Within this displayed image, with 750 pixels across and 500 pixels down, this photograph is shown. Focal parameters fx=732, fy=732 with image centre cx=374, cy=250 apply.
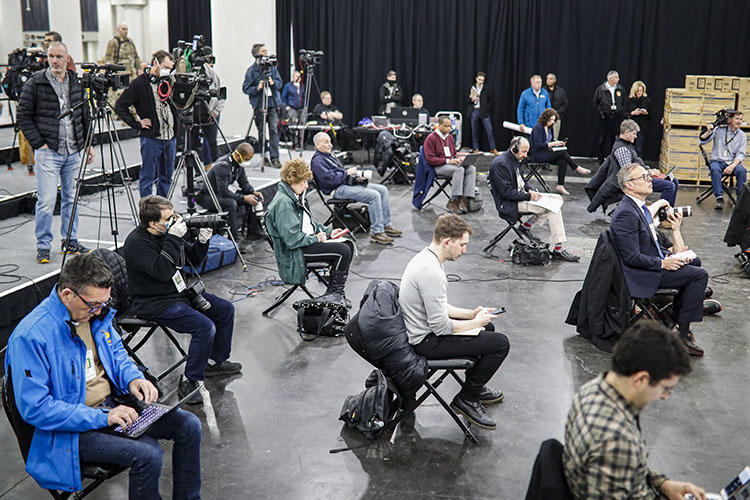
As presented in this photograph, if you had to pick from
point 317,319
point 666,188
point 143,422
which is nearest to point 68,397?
point 143,422

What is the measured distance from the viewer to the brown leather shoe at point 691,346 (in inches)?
197

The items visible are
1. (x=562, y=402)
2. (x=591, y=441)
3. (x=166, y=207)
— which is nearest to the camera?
(x=591, y=441)

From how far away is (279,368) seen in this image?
185 inches

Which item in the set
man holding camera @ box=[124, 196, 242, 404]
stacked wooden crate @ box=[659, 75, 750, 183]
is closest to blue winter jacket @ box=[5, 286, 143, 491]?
man holding camera @ box=[124, 196, 242, 404]

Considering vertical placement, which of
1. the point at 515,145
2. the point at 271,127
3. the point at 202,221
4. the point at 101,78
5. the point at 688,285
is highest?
the point at 101,78

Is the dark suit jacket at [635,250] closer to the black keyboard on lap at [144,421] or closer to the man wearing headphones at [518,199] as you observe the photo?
the man wearing headphones at [518,199]

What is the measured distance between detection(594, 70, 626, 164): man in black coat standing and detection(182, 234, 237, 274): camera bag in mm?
7998

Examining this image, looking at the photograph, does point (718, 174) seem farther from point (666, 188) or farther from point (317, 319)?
point (317, 319)

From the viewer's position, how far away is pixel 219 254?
6637 millimetres

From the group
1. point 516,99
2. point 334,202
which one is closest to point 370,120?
point 516,99

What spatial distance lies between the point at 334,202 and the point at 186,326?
149 inches

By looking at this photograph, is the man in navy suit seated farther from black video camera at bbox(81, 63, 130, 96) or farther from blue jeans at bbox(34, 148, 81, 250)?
blue jeans at bbox(34, 148, 81, 250)

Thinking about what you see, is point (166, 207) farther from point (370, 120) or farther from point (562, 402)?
point (370, 120)

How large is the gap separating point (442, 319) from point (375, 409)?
584 millimetres
